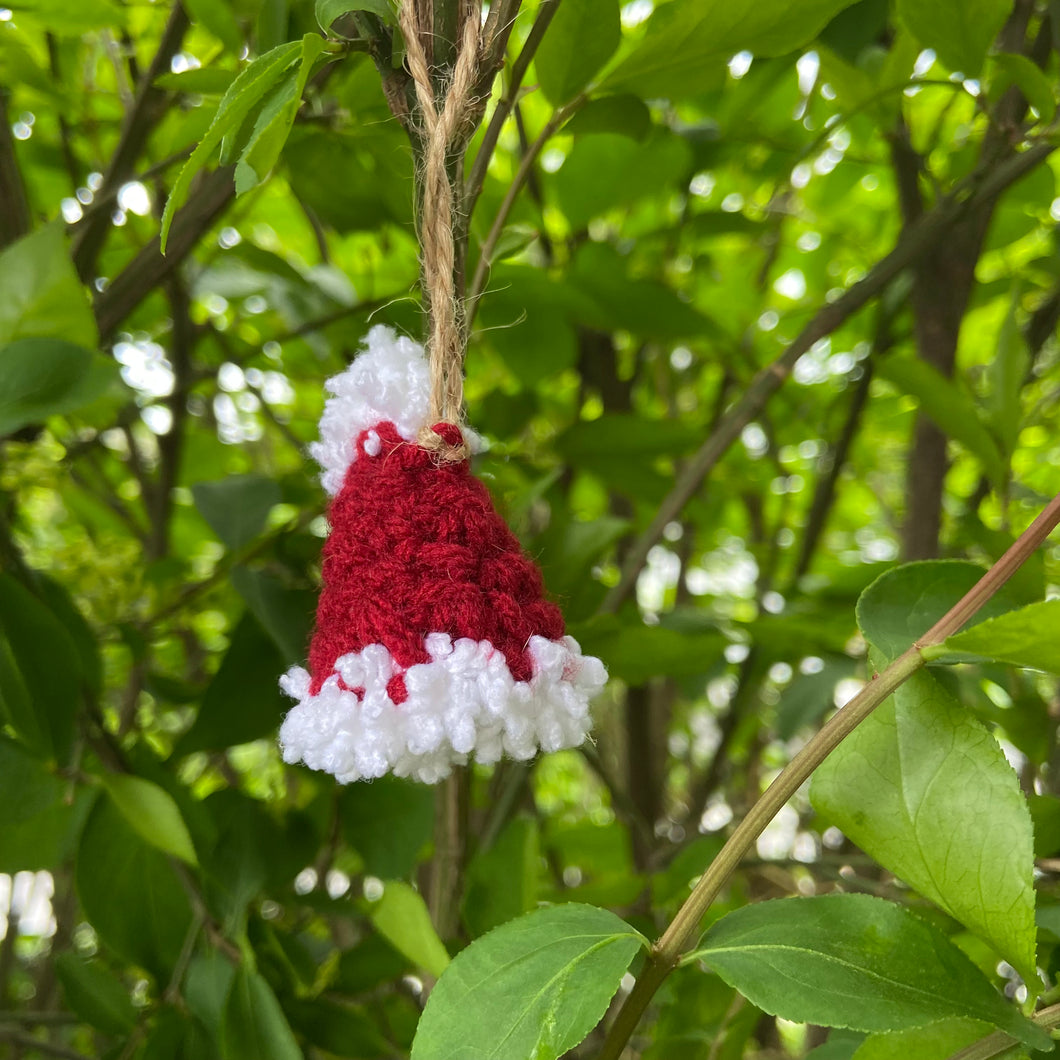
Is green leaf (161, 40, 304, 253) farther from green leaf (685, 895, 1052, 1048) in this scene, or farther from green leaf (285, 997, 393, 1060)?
green leaf (285, 997, 393, 1060)

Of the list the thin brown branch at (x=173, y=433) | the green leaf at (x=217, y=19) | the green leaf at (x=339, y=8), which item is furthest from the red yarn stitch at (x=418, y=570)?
the thin brown branch at (x=173, y=433)

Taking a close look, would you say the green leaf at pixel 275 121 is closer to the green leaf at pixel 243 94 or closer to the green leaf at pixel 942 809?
the green leaf at pixel 243 94

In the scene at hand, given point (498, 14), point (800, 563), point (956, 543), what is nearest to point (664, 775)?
point (800, 563)

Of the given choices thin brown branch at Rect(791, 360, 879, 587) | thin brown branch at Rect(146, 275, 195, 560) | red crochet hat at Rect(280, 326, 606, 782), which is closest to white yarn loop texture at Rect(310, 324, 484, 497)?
red crochet hat at Rect(280, 326, 606, 782)

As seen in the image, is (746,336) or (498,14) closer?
(498,14)

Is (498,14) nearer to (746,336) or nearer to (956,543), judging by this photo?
(956,543)
